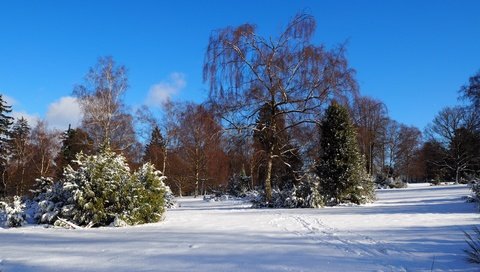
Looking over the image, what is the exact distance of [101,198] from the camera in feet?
40.9

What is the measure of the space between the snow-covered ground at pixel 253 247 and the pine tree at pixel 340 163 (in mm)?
7092

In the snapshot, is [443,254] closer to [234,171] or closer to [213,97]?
[213,97]

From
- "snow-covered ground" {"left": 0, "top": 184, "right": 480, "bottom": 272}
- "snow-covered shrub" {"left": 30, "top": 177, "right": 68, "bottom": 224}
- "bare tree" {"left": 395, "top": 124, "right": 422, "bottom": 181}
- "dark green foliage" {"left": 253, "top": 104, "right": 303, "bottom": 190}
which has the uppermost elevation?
"bare tree" {"left": 395, "top": 124, "right": 422, "bottom": 181}

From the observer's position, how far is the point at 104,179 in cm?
1276

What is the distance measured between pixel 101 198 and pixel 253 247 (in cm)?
645

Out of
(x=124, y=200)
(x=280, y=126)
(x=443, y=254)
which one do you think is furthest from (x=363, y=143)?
(x=443, y=254)

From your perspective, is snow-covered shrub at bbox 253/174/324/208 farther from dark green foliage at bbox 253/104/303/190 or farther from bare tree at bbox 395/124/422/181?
bare tree at bbox 395/124/422/181

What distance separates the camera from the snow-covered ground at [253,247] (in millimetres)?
6125

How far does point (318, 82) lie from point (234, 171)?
25490 mm

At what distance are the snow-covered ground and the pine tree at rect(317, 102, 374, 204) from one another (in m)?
7.09

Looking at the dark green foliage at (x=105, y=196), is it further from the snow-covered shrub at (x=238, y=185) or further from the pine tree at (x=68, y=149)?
the pine tree at (x=68, y=149)

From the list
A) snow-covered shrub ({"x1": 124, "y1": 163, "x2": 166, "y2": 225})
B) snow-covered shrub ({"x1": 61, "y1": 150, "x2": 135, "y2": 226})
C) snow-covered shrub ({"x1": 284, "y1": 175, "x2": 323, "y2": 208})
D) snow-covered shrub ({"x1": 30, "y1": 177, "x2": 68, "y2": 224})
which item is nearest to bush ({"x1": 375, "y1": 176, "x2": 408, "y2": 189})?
snow-covered shrub ({"x1": 284, "y1": 175, "x2": 323, "y2": 208})

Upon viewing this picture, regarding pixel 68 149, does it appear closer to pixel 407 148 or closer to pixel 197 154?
pixel 197 154

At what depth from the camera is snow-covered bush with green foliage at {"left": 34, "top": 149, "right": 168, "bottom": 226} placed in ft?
40.4
